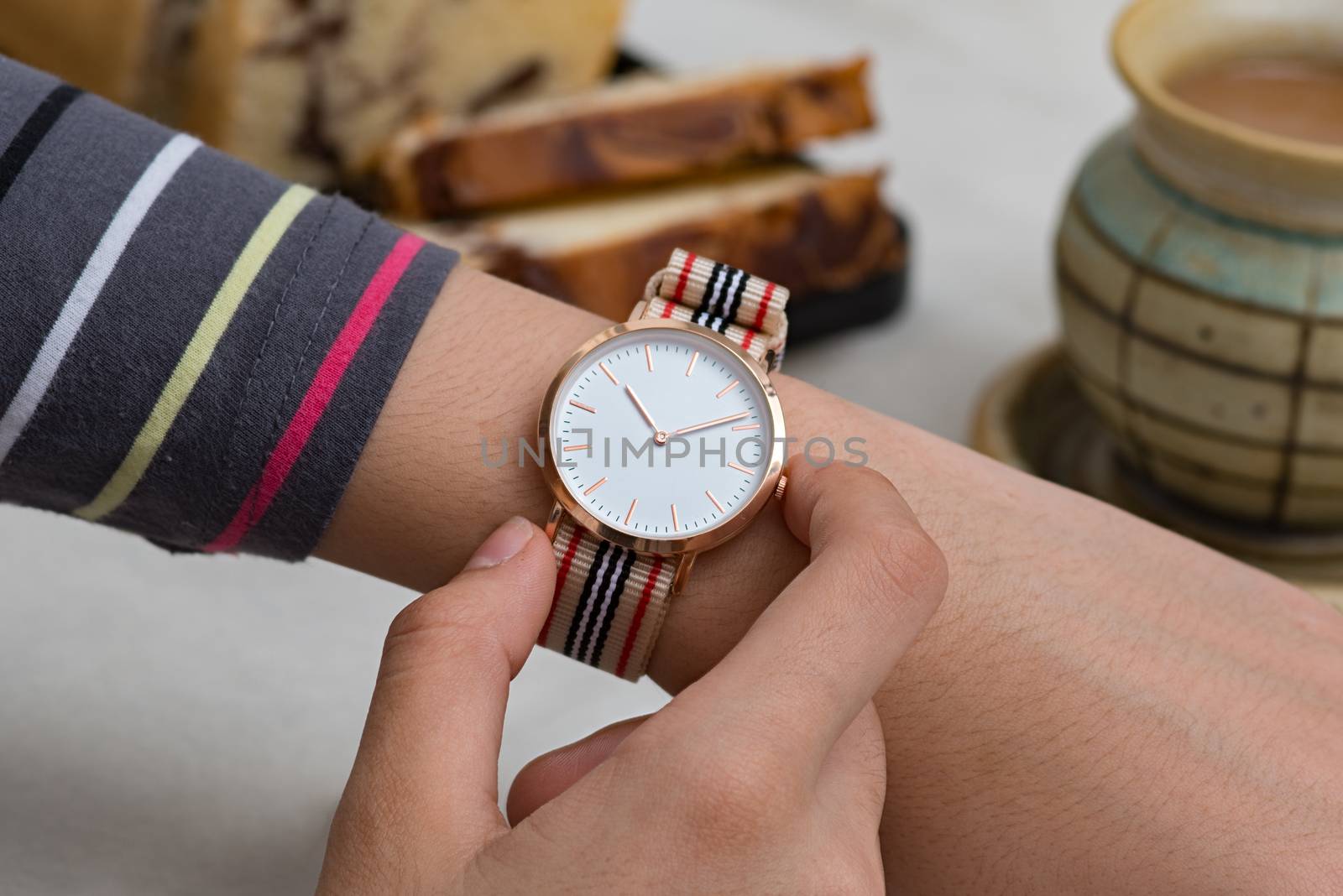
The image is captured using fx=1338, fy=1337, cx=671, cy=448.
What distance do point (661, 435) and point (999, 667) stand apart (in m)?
0.22

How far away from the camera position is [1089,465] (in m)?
1.19

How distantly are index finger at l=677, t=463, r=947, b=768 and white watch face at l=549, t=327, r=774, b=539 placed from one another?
7 centimetres

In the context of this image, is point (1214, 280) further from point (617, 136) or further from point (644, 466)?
point (617, 136)

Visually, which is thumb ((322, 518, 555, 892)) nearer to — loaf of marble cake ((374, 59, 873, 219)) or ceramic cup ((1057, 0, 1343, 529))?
ceramic cup ((1057, 0, 1343, 529))

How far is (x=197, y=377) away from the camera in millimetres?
686

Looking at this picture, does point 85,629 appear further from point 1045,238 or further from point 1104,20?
point 1104,20

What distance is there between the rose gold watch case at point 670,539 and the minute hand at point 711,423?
17 mm

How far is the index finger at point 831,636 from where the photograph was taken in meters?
0.56

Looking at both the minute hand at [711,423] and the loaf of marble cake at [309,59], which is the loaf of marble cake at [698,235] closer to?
the loaf of marble cake at [309,59]

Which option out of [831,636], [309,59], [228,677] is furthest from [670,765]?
[309,59]

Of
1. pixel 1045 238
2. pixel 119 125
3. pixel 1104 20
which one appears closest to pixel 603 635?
pixel 119 125

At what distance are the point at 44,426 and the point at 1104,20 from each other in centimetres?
175

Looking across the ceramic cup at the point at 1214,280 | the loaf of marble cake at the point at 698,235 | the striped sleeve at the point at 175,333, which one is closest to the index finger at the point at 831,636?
the striped sleeve at the point at 175,333

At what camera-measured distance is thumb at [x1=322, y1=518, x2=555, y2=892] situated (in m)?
0.55
